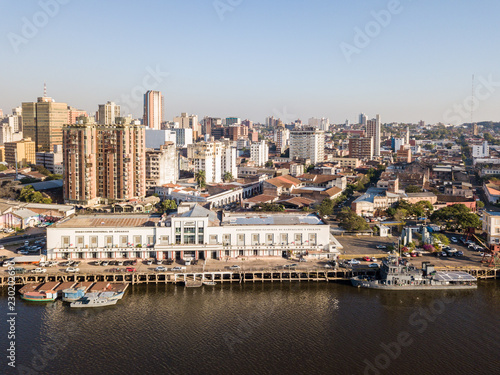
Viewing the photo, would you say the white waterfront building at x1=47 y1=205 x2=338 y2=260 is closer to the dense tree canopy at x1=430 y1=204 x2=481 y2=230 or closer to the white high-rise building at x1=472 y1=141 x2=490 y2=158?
the dense tree canopy at x1=430 y1=204 x2=481 y2=230

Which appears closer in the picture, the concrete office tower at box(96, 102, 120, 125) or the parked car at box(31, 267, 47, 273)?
the parked car at box(31, 267, 47, 273)

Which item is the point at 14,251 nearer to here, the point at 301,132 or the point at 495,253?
the point at 495,253

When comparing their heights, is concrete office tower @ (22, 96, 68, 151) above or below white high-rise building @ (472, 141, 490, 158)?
above

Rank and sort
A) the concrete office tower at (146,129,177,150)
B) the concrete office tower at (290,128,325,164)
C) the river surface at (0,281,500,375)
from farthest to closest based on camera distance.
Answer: the concrete office tower at (146,129,177,150) < the concrete office tower at (290,128,325,164) < the river surface at (0,281,500,375)

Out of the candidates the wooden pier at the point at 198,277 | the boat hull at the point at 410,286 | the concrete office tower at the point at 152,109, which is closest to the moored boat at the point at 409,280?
the boat hull at the point at 410,286

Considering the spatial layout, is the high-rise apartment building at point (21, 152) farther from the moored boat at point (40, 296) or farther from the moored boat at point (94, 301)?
the moored boat at point (94, 301)

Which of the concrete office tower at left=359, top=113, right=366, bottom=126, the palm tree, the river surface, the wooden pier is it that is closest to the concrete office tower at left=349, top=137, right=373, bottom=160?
the palm tree
